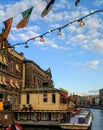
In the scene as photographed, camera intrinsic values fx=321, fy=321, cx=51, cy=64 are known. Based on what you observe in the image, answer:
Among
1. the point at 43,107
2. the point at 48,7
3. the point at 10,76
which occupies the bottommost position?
the point at 43,107

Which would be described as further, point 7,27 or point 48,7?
point 7,27

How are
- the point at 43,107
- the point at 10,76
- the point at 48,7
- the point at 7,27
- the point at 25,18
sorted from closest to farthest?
the point at 48,7 < the point at 25,18 < the point at 7,27 < the point at 43,107 < the point at 10,76

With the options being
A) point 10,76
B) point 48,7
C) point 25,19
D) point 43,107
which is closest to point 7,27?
point 25,19

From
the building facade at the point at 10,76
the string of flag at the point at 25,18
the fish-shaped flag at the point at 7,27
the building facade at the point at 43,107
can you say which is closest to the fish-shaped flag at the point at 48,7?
the string of flag at the point at 25,18

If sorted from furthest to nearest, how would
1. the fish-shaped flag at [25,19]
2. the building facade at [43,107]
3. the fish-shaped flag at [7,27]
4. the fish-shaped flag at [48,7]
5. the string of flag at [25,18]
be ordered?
1. the building facade at [43,107]
2. the fish-shaped flag at [7,27]
3. the fish-shaped flag at [25,19]
4. the string of flag at [25,18]
5. the fish-shaped flag at [48,7]

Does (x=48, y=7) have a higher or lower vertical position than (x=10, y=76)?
higher

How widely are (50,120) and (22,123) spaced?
14.8ft

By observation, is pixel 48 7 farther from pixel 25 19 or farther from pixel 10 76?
pixel 10 76

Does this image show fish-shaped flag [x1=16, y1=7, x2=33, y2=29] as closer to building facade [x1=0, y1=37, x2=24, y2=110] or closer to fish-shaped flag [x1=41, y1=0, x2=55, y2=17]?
fish-shaped flag [x1=41, y1=0, x2=55, y2=17]

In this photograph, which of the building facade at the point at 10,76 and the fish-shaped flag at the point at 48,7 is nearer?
the fish-shaped flag at the point at 48,7

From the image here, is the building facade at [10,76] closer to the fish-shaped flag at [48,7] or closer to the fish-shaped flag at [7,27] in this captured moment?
the fish-shaped flag at [7,27]

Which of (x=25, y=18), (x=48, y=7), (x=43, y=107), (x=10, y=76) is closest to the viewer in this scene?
(x=48, y=7)

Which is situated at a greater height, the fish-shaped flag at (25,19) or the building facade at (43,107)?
the fish-shaped flag at (25,19)

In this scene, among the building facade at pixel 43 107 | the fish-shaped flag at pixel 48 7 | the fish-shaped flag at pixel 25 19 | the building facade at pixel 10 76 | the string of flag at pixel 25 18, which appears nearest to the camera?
the fish-shaped flag at pixel 48 7
